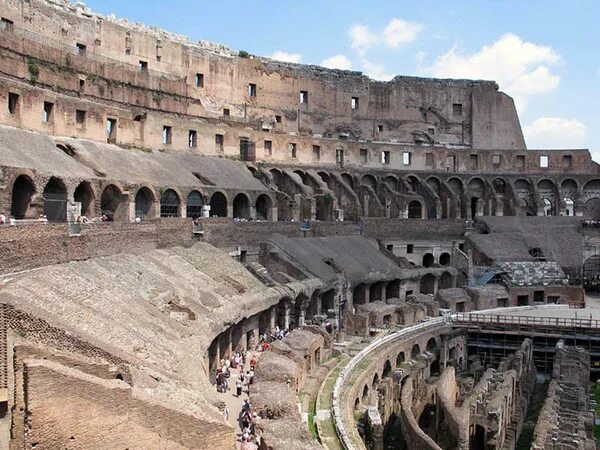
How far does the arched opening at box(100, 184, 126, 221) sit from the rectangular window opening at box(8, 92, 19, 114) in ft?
18.7

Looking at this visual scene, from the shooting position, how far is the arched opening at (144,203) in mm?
35781

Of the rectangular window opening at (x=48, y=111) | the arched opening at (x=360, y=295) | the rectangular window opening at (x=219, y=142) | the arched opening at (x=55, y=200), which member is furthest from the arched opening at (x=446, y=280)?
the rectangular window opening at (x=48, y=111)

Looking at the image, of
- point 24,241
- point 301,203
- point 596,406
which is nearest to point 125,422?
point 24,241

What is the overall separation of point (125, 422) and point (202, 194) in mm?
26802

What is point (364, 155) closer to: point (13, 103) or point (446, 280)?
point (446, 280)

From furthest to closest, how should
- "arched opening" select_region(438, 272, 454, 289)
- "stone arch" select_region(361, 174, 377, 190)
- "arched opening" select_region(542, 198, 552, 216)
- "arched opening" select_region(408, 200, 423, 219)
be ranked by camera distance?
"arched opening" select_region(542, 198, 552, 216) < "stone arch" select_region(361, 174, 377, 190) < "arched opening" select_region(408, 200, 423, 219) < "arched opening" select_region(438, 272, 454, 289)

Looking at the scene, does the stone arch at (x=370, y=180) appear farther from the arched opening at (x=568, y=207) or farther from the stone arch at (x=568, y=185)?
the stone arch at (x=568, y=185)

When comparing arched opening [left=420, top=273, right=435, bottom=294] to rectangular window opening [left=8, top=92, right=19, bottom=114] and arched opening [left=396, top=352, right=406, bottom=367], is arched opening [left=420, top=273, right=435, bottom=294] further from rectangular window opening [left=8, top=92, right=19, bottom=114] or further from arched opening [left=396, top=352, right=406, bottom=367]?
rectangular window opening [left=8, top=92, right=19, bottom=114]

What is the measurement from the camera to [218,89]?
52500 mm

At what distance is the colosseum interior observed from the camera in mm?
15790

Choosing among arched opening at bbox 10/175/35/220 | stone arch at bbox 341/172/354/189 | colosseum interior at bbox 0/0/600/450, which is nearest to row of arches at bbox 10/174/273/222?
arched opening at bbox 10/175/35/220

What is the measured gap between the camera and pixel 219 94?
5262 centimetres

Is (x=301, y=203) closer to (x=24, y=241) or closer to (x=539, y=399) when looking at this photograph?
(x=539, y=399)

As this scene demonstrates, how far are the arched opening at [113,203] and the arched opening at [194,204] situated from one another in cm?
533
